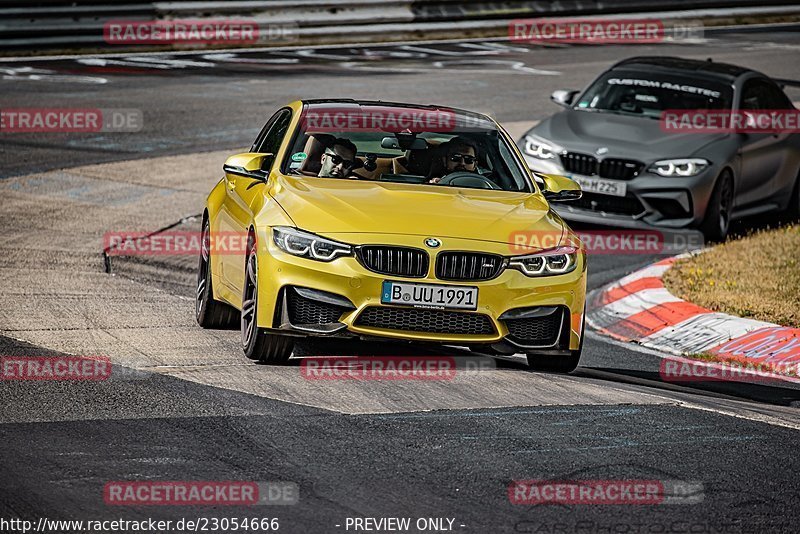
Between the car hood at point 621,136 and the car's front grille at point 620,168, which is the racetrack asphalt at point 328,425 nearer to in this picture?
the car's front grille at point 620,168

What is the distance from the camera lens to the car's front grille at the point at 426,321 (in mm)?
7816

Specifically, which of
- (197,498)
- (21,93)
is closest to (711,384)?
(197,498)

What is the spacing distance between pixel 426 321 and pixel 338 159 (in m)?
1.61

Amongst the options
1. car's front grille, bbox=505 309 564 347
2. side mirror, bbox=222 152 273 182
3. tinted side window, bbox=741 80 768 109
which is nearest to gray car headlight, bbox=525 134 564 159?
tinted side window, bbox=741 80 768 109

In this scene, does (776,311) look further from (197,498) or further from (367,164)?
(197,498)

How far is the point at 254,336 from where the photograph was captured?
818 cm

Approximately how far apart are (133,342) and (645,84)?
26.8ft

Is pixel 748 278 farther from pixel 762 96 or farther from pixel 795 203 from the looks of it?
pixel 762 96

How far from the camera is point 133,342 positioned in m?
8.82

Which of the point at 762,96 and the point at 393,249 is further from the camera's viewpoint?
the point at 762,96

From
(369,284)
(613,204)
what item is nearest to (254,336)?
(369,284)

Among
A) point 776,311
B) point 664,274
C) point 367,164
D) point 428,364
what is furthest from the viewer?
point 664,274

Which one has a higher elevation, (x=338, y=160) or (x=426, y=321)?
(x=338, y=160)

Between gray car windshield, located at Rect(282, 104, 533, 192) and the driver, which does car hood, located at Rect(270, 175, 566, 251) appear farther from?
the driver
